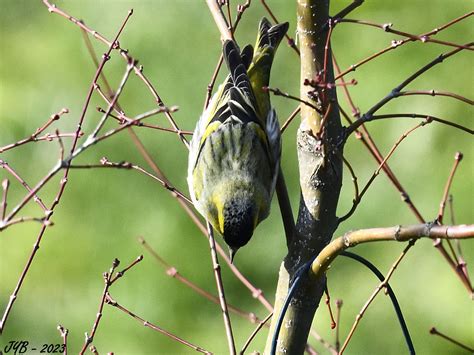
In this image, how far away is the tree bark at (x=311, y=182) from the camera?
2537 millimetres

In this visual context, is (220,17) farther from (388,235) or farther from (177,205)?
(177,205)

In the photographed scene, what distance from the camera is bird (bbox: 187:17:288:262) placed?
12.1ft

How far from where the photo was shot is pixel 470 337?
18.6 ft

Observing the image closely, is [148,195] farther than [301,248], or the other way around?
[148,195]


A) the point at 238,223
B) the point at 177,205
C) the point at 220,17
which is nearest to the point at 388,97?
the point at 220,17

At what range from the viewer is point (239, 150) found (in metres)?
3.91

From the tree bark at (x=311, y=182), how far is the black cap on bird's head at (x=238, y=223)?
902 mm

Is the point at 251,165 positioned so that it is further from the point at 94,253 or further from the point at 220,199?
the point at 94,253

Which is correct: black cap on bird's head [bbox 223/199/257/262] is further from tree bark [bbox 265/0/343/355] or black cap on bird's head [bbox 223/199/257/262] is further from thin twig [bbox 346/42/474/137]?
thin twig [bbox 346/42/474/137]

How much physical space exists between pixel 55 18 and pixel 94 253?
2.90 meters

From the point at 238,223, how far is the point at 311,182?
3.44 ft

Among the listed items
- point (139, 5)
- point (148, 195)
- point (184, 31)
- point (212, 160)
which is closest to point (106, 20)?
point (139, 5)

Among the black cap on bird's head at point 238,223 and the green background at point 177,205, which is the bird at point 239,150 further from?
the green background at point 177,205

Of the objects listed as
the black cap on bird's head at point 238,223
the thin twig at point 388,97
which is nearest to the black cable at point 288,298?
the thin twig at point 388,97
